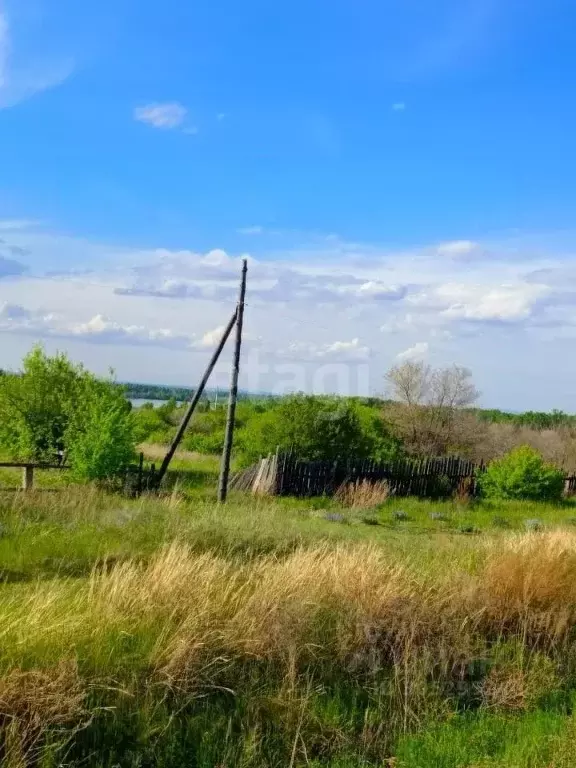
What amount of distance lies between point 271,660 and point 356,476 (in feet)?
48.4

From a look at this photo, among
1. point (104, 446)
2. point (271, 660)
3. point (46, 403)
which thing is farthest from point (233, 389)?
point (271, 660)

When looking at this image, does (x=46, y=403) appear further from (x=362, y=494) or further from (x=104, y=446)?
(x=362, y=494)

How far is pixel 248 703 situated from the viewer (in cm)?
490

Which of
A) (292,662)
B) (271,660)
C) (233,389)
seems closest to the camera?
(292,662)

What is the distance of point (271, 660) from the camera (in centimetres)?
538

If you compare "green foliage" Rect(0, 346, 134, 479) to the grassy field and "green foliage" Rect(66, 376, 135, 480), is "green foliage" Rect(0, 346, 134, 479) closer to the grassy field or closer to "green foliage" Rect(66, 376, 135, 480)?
"green foliage" Rect(66, 376, 135, 480)

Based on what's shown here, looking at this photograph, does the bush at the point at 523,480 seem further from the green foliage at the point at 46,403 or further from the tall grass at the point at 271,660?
Result: the tall grass at the point at 271,660

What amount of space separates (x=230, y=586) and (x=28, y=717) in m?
2.15

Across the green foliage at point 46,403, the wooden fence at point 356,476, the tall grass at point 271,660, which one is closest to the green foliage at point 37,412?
the green foliage at point 46,403

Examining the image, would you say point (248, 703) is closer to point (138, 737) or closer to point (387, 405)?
point (138, 737)

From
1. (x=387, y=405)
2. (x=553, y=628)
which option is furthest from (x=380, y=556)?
(x=387, y=405)

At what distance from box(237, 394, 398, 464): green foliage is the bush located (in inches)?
140

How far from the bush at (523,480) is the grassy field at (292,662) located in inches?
512

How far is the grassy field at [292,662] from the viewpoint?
14.6 feet
